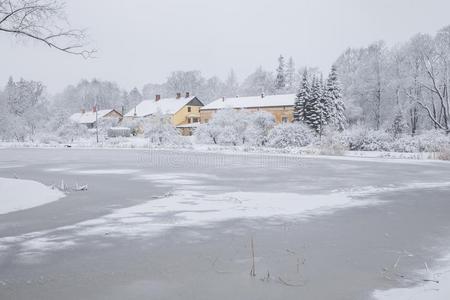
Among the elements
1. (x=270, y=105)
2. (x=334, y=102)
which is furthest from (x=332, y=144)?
(x=270, y=105)

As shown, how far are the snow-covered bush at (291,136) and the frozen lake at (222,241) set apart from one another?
27937 millimetres

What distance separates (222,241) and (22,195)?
338 inches

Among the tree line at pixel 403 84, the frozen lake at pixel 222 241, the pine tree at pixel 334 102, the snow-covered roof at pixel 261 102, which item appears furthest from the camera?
the snow-covered roof at pixel 261 102

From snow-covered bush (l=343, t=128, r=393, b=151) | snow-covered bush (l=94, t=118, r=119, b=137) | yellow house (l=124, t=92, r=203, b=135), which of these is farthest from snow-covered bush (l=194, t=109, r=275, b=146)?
snow-covered bush (l=94, t=118, r=119, b=137)

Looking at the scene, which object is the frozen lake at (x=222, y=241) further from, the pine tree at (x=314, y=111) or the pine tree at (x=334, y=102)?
the pine tree at (x=334, y=102)

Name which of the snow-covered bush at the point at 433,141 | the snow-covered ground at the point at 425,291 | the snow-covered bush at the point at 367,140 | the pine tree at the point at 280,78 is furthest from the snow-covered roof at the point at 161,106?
the snow-covered ground at the point at 425,291

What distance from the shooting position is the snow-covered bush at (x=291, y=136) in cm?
4544

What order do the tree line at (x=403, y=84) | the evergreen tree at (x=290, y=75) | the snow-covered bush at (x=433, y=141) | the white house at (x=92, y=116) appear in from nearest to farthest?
the snow-covered bush at (x=433, y=141) < the tree line at (x=403, y=84) < the white house at (x=92, y=116) < the evergreen tree at (x=290, y=75)

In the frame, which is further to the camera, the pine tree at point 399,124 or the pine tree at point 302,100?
the pine tree at point 302,100

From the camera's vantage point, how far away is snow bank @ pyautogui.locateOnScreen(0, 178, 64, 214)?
13.4 m

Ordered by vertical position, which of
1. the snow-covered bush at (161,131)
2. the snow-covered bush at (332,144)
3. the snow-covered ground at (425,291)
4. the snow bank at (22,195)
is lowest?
the snow-covered ground at (425,291)

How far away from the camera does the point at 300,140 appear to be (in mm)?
45656

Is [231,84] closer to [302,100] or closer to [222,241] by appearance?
[302,100]

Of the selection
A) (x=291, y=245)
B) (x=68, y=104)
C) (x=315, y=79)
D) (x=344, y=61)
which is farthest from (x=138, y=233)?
(x=68, y=104)
